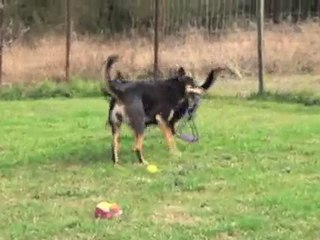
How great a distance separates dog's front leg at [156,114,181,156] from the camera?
9295 mm

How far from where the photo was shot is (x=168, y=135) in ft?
30.7

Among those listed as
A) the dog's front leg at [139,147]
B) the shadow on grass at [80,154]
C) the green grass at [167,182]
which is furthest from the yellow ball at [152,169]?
the shadow on grass at [80,154]

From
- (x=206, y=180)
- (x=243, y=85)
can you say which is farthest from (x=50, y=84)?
(x=206, y=180)

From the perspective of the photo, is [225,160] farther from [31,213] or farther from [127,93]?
[31,213]

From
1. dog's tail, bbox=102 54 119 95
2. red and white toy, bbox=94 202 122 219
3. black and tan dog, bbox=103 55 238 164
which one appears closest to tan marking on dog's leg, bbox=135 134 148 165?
black and tan dog, bbox=103 55 238 164

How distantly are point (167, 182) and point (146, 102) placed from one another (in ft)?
4.87

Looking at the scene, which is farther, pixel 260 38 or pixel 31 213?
pixel 260 38

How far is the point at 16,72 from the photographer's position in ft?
53.5

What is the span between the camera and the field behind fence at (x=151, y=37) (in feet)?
54.5

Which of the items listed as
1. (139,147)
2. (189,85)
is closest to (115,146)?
(139,147)

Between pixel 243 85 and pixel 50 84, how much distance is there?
10.8ft

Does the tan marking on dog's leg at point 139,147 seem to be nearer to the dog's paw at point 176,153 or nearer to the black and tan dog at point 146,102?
the black and tan dog at point 146,102

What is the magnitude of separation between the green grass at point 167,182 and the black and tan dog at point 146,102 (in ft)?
0.86

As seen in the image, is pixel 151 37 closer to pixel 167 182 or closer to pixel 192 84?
pixel 192 84
